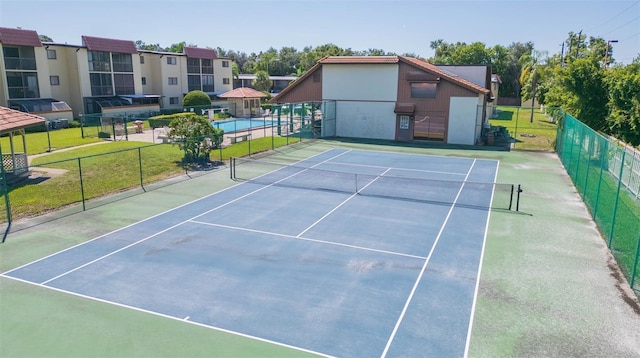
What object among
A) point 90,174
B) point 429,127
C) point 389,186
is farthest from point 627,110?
point 90,174

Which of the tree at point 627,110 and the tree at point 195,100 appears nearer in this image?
the tree at point 627,110

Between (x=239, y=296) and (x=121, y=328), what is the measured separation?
268cm

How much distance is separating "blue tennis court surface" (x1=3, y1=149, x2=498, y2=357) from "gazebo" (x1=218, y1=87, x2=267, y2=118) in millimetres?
34315

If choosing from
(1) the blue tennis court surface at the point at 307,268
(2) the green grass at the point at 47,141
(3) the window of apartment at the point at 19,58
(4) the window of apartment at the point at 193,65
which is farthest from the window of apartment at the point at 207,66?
(1) the blue tennis court surface at the point at 307,268

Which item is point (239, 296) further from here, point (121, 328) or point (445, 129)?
point (445, 129)

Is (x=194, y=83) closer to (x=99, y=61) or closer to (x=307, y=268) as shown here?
(x=99, y=61)

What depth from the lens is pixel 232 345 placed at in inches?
353

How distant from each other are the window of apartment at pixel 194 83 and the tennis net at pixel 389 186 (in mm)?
41830

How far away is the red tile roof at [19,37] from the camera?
4272 cm

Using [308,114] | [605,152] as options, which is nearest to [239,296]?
[605,152]

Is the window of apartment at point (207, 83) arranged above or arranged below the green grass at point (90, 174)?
above

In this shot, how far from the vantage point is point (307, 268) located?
41.2 feet

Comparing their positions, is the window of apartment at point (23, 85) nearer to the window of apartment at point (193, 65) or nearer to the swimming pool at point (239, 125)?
the swimming pool at point (239, 125)

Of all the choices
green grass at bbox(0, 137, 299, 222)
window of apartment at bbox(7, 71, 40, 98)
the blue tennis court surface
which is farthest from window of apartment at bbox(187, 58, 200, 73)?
the blue tennis court surface
